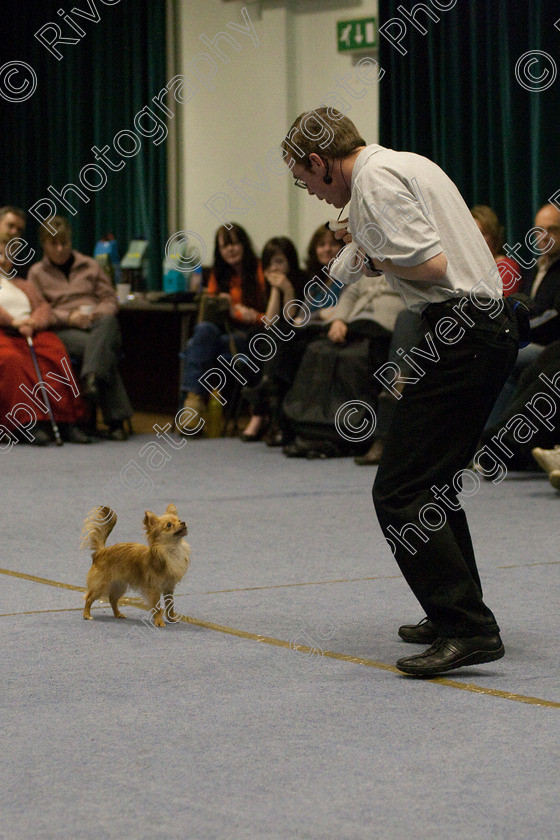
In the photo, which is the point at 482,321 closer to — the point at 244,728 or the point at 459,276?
the point at 459,276

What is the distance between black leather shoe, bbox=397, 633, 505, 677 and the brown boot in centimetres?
319

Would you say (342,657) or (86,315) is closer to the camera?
(342,657)

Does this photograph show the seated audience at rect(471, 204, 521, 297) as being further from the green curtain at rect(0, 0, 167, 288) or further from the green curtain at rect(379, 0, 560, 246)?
the green curtain at rect(0, 0, 167, 288)

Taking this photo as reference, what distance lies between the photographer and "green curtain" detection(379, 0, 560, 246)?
6.25m

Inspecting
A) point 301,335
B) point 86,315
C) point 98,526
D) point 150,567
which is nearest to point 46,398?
point 86,315

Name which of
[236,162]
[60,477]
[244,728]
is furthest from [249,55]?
[244,728]

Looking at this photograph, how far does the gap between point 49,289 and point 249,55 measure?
7.84 feet

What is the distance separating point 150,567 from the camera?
8.77 feet

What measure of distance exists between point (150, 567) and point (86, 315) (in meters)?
4.28

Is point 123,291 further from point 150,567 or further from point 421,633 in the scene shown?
point 421,633

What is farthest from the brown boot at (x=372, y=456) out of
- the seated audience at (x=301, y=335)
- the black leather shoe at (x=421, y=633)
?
the black leather shoe at (x=421, y=633)

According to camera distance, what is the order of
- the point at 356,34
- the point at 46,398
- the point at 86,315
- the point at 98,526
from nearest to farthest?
the point at 98,526
the point at 46,398
the point at 86,315
the point at 356,34

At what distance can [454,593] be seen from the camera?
92.7 inches

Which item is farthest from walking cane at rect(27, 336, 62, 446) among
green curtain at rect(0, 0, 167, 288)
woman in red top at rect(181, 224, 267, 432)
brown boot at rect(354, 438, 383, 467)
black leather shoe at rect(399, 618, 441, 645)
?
black leather shoe at rect(399, 618, 441, 645)
